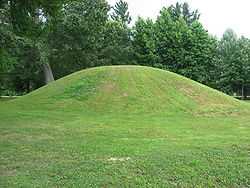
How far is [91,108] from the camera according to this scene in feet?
56.8

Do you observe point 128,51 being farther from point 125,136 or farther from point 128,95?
point 125,136

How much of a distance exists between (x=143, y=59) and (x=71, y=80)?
1902 cm

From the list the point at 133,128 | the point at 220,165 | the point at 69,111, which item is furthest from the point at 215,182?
the point at 69,111

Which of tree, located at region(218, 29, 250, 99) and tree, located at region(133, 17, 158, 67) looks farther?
tree, located at region(133, 17, 158, 67)

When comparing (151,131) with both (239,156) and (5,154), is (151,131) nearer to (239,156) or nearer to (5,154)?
(239,156)

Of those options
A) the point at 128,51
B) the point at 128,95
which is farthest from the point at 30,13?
the point at 128,51

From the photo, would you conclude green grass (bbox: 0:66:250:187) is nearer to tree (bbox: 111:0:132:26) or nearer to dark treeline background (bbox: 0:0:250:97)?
dark treeline background (bbox: 0:0:250:97)

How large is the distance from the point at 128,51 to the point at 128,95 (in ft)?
→ 67.8

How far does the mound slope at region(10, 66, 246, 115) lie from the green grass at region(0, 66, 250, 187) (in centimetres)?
5

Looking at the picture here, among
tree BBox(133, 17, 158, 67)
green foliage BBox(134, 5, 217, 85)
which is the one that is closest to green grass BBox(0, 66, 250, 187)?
tree BBox(133, 17, 158, 67)

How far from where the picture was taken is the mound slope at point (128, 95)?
17453 mm

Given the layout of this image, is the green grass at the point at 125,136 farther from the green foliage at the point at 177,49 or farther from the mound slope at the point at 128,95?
the green foliage at the point at 177,49

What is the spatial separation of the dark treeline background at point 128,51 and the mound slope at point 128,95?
34.1 ft

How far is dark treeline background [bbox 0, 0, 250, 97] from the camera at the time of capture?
1283 inches
